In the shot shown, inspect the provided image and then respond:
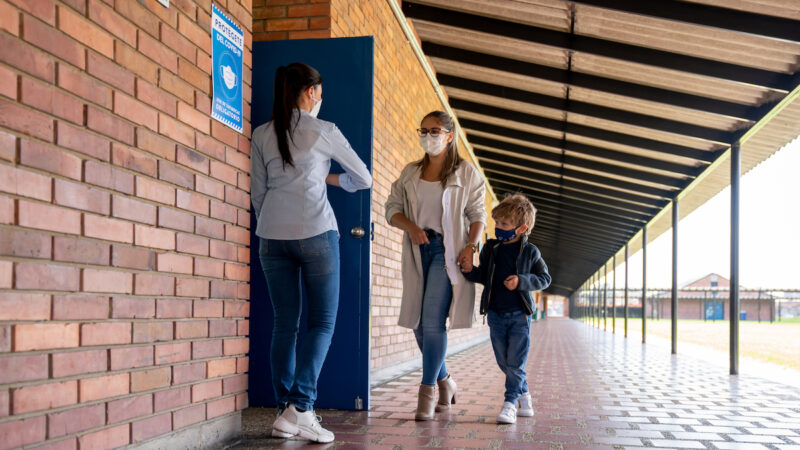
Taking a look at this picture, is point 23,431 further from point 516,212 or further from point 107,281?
point 516,212

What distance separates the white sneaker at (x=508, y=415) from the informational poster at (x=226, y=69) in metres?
1.86

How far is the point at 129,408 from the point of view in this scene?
2012 millimetres

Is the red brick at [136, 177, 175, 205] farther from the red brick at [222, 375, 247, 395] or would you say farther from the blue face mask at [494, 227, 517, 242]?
the blue face mask at [494, 227, 517, 242]

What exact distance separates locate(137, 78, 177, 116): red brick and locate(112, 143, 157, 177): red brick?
18 cm

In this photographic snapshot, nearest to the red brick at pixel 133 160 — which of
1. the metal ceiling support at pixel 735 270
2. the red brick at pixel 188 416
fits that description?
the red brick at pixel 188 416

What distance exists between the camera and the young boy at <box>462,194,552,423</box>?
339cm

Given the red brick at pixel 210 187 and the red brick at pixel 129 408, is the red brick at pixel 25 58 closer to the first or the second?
the red brick at pixel 210 187

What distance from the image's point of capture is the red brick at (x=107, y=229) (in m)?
1.84

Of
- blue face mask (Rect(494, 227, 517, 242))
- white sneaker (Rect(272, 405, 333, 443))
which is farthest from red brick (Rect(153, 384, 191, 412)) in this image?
blue face mask (Rect(494, 227, 517, 242))

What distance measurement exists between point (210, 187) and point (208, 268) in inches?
12.2

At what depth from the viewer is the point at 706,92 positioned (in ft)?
19.8

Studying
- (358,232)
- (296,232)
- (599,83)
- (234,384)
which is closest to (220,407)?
(234,384)

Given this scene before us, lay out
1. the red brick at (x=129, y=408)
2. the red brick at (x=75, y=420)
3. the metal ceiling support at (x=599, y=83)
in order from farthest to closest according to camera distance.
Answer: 1. the metal ceiling support at (x=599, y=83)
2. the red brick at (x=129, y=408)
3. the red brick at (x=75, y=420)

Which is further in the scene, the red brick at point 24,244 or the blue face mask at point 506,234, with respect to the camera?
the blue face mask at point 506,234
